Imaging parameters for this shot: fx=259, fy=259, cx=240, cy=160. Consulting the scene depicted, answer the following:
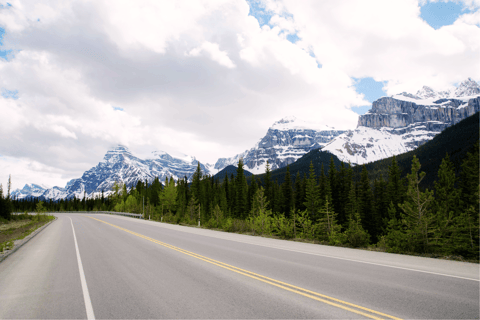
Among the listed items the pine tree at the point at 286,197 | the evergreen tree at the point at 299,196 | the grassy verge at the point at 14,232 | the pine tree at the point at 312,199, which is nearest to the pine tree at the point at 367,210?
the pine tree at the point at 312,199

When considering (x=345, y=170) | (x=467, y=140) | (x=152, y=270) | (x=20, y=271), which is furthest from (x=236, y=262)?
(x=467, y=140)

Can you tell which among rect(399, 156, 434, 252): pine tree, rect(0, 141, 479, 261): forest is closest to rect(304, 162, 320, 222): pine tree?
rect(0, 141, 479, 261): forest

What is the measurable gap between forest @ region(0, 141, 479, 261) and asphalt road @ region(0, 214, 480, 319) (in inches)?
79.7

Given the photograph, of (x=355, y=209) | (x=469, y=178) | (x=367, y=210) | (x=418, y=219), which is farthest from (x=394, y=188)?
(x=418, y=219)

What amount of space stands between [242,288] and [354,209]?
44784 millimetres

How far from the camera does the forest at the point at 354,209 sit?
1041cm

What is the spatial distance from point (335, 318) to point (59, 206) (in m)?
172

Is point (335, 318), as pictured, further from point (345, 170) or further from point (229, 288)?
point (345, 170)

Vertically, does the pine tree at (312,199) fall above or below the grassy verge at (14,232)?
above

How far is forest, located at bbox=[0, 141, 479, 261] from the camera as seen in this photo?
410 inches

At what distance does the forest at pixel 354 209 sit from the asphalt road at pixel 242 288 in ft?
6.64

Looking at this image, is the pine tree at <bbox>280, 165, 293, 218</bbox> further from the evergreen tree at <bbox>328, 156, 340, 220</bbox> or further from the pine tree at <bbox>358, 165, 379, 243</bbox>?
the pine tree at <bbox>358, 165, 379, 243</bbox>

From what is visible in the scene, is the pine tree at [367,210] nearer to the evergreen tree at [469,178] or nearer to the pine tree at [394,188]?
the pine tree at [394,188]

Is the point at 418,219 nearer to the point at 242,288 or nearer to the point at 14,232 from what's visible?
the point at 242,288
